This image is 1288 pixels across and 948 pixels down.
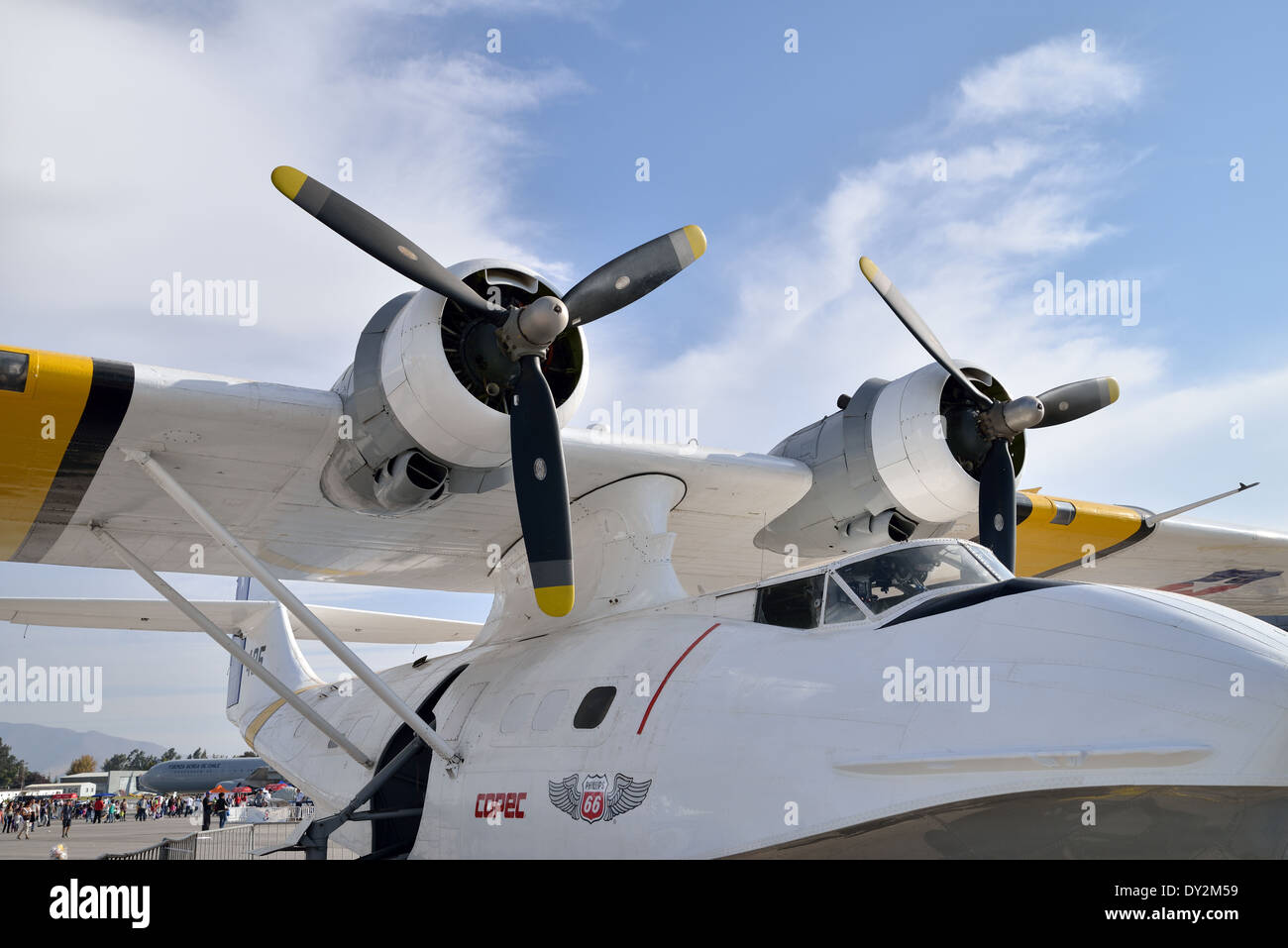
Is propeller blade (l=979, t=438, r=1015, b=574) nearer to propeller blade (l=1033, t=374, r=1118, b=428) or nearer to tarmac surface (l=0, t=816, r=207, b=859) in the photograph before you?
propeller blade (l=1033, t=374, r=1118, b=428)

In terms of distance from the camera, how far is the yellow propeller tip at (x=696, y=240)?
7.61 metres

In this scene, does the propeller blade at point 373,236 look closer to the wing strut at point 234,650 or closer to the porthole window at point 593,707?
the porthole window at point 593,707

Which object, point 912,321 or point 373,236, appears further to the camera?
point 912,321

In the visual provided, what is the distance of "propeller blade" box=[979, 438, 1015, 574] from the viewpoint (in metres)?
8.16

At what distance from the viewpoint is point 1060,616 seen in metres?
4.76

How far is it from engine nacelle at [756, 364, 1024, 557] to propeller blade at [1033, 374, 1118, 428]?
1.23ft

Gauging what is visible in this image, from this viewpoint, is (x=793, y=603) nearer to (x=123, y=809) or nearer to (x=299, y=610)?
(x=299, y=610)

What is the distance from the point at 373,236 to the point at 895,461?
4753mm

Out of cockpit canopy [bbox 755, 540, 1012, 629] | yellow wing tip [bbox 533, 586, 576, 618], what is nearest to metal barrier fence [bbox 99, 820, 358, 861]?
yellow wing tip [bbox 533, 586, 576, 618]

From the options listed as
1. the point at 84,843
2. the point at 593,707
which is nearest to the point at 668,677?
the point at 593,707

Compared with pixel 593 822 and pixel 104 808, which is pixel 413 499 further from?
pixel 104 808

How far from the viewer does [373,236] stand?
6.79m
